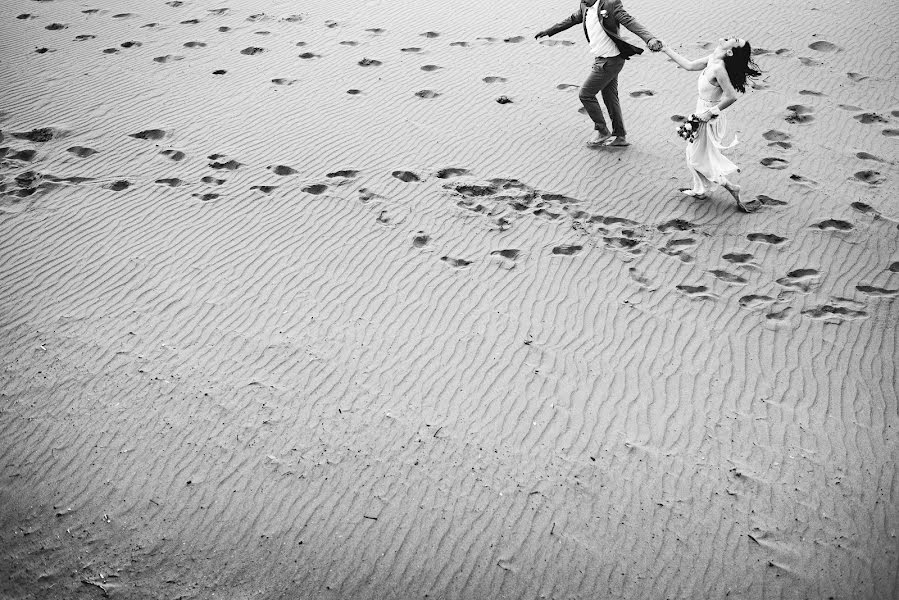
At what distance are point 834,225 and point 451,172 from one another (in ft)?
13.8

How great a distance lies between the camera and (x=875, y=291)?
5.73 meters

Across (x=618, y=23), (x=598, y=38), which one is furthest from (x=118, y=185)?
(x=618, y=23)

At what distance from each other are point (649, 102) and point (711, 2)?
4450 mm

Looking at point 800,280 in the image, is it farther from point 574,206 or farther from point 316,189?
point 316,189

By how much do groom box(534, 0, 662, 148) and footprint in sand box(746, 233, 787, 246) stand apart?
7.05 feet

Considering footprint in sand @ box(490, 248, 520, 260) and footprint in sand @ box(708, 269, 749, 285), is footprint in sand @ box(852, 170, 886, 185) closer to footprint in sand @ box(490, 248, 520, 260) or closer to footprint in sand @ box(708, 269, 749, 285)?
footprint in sand @ box(708, 269, 749, 285)

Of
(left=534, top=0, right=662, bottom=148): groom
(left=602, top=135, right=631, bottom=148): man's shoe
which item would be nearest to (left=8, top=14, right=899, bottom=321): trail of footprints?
(left=602, top=135, right=631, bottom=148): man's shoe

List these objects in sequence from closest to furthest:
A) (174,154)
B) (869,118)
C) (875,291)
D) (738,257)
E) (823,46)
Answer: (875,291) → (738,257) → (174,154) → (869,118) → (823,46)

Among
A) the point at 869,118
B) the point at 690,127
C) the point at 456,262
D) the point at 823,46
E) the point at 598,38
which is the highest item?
the point at 598,38

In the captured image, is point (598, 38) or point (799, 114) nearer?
point (598, 38)

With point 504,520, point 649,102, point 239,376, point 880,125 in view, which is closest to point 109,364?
point 239,376

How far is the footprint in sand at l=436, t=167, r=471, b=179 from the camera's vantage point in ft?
25.1

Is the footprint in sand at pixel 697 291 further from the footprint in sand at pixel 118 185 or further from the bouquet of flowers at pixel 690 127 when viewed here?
the footprint in sand at pixel 118 185

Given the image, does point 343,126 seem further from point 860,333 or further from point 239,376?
point 860,333
